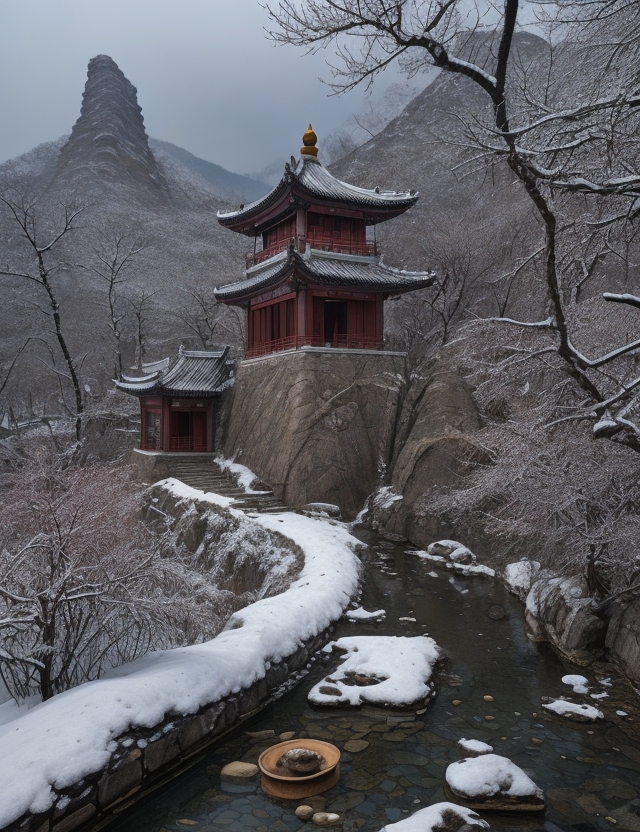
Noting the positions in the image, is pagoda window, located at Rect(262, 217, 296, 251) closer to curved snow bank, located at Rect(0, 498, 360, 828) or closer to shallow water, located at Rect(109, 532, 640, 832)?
curved snow bank, located at Rect(0, 498, 360, 828)

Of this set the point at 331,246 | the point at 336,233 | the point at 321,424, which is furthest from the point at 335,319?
the point at 321,424

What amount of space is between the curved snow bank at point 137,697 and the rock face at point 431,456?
650cm

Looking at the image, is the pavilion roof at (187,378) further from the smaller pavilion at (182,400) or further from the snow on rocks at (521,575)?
the snow on rocks at (521,575)

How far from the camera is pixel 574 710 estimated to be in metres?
7.86

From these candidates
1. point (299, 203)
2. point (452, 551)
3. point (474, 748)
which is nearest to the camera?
point (474, 748)

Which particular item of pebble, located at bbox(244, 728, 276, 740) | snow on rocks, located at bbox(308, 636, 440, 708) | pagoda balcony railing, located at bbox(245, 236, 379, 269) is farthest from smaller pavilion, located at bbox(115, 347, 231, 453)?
pebble, located at bbox(244, 728, 276, 740)

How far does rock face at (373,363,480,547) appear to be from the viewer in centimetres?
1714

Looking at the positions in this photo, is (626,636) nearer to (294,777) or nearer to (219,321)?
(294,777)

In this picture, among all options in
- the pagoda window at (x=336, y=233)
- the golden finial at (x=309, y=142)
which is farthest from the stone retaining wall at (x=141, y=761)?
the golden finial at (x=309, y=142)

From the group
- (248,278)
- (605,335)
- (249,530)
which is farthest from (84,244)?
(605,335)

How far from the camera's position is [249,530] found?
16.3m

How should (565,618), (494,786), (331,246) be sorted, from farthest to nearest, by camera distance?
1. (331,246)
2. (565,618)
3. (494,786)

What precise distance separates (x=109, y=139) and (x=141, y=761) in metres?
107

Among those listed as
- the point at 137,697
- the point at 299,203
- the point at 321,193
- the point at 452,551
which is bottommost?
the point at 452,551
